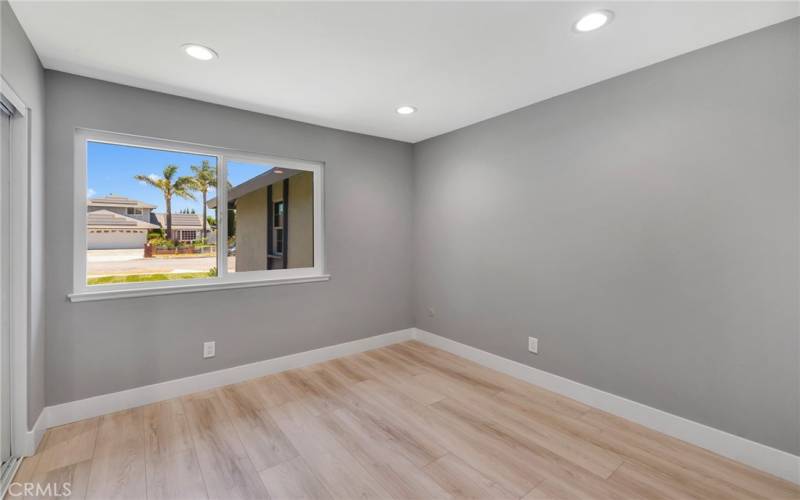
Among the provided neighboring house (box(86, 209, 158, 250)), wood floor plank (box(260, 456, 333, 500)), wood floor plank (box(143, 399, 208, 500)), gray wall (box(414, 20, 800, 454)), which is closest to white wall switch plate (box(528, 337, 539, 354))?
gray wall (box(414, 20, 800, 454))

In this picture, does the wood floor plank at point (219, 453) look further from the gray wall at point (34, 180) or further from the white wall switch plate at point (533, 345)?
the white wall switch plate at point (533, 345)

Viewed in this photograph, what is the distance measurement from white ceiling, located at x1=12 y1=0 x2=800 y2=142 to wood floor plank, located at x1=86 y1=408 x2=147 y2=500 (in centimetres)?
239

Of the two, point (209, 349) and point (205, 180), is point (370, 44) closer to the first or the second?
point (205, 180)

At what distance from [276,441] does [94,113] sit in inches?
101

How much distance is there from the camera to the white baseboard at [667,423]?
1.91 m

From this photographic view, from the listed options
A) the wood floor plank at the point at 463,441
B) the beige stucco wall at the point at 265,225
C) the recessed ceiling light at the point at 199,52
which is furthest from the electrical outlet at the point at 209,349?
the recessed ceiling light at the point at 199,52

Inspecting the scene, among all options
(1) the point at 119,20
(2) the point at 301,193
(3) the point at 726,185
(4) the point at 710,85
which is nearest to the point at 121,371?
(2) the point at 301,193

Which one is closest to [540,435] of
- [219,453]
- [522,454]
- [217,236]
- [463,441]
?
[522,454]

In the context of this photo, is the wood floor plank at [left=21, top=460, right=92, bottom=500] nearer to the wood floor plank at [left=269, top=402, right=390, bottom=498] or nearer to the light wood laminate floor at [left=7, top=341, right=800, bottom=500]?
the light wood laminate floor at [left=7, top=341, right=800, bottom=500]

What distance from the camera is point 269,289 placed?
10.8 feet

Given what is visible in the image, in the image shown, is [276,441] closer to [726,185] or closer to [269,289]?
[269,289]

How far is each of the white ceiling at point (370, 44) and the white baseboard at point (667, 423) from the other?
7.52 ft

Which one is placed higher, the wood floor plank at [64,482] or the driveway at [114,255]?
the driveway at [114,255]

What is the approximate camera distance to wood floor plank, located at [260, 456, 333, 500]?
70.1 inches
